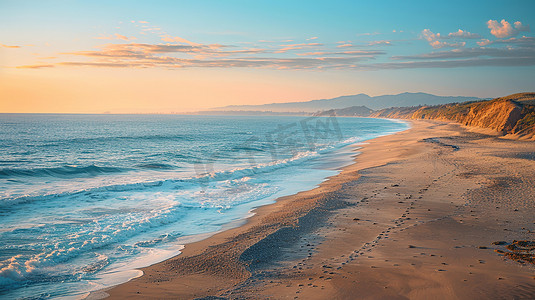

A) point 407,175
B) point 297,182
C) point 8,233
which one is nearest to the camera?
point 8,233

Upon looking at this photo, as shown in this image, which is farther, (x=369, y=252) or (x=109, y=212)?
(x=109, y=212)

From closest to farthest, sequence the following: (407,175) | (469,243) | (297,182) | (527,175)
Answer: (469,243), (527,175), (407,175), (297,182)

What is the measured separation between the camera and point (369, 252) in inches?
307

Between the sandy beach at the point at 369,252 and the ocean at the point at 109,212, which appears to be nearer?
the sandy beach at the point at 369,252

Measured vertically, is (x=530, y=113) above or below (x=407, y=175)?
above

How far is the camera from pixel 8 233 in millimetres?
10344

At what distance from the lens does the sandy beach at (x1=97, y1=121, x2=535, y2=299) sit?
604 centimetres

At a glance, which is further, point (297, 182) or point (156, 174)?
point (156, 174)

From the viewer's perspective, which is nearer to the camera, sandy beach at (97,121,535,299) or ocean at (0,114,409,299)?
sandy beach at (97,121,535,299)

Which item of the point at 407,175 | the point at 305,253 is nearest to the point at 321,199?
the point at 305,253

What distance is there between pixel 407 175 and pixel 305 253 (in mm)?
12922

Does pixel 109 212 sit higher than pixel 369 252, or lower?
lower

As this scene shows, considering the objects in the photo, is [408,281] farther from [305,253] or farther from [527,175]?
[527,175]

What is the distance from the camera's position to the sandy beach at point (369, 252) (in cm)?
604
